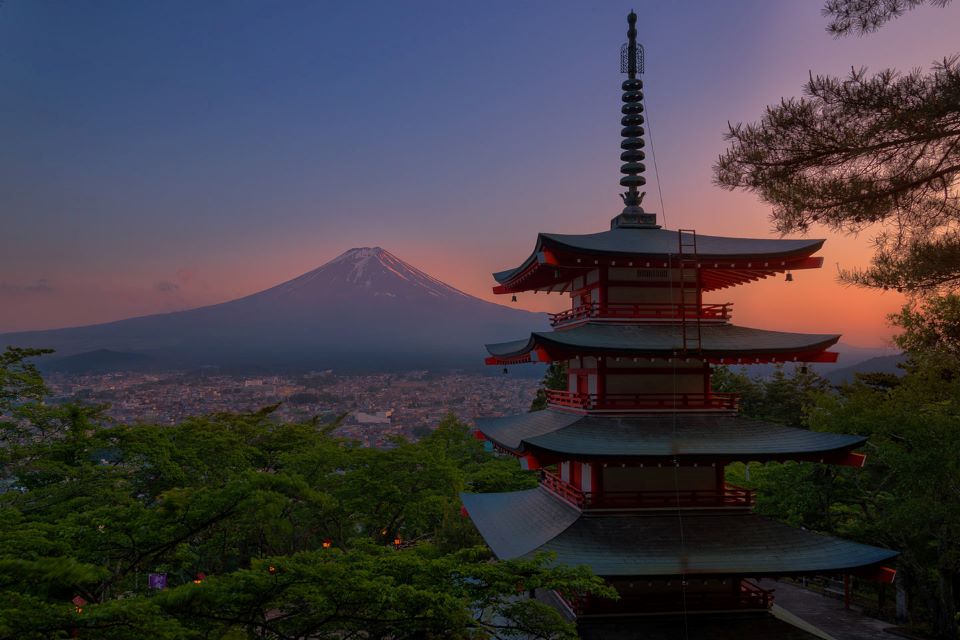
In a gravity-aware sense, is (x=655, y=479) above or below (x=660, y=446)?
below

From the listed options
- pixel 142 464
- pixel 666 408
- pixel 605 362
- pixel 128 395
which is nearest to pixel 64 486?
pixel 142 464

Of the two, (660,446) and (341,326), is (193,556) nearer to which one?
(660,446)

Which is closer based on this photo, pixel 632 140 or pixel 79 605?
pixel 79 605

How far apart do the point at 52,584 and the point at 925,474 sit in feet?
63.3

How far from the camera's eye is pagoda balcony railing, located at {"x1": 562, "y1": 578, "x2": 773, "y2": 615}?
12.6m

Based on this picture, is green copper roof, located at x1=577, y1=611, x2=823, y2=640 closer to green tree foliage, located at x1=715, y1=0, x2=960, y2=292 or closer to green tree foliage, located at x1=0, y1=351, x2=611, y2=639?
green tree foliage, located at x1=0, y1=351, x2=611, y2=639

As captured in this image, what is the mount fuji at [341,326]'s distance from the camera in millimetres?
139500

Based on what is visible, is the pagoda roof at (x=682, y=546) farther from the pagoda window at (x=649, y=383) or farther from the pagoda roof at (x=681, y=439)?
the pagoda window at (x=649, y=383)

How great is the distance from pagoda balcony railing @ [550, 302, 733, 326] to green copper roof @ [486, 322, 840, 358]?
204 millimetres

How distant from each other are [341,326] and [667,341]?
5137 inches

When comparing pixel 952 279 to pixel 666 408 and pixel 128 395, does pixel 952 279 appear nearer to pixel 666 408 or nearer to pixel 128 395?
pixel 666 408

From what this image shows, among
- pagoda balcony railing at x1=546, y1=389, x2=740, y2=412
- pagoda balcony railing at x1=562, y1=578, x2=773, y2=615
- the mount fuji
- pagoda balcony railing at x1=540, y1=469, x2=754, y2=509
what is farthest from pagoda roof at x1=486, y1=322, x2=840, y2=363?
the mount fuji

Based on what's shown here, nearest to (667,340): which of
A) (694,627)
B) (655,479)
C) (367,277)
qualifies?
(655,479)

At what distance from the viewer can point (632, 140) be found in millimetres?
16906
